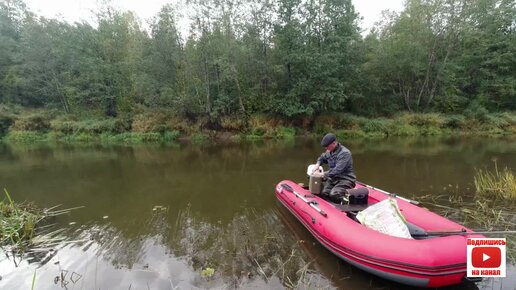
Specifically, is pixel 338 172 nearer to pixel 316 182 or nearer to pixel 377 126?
pixel 316 182

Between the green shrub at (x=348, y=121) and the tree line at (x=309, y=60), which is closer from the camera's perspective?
the tree line at (x=309, y=60)

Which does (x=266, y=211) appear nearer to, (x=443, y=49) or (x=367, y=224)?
(x=367, y=224)

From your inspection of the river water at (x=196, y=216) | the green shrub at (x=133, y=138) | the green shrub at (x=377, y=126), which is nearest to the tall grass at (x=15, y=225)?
the river water at (x=196, y=216)

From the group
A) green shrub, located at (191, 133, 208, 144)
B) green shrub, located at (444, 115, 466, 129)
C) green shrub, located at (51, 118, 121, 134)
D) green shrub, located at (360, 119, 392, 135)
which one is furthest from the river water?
green shrub, located at (51, 118, 121, 134)

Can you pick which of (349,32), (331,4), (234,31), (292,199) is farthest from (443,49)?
(292,199)

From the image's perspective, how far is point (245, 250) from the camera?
12.8 feet

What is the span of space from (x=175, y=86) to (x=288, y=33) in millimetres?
8505

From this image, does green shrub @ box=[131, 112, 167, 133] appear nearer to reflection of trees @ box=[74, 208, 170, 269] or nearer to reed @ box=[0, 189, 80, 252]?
reed @ box=[0, 189, 80, 252]

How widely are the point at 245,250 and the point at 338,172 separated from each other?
200cm

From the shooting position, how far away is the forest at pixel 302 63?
1739 cm

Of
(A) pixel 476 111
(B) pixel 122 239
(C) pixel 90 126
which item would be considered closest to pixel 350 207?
(B) pixel 122 239

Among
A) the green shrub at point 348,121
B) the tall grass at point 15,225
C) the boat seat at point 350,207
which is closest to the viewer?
the boat seat at point 350,207

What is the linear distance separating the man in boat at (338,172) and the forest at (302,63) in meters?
12.9

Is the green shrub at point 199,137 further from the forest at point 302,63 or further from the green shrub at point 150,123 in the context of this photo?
the green shrub at point 150,123
